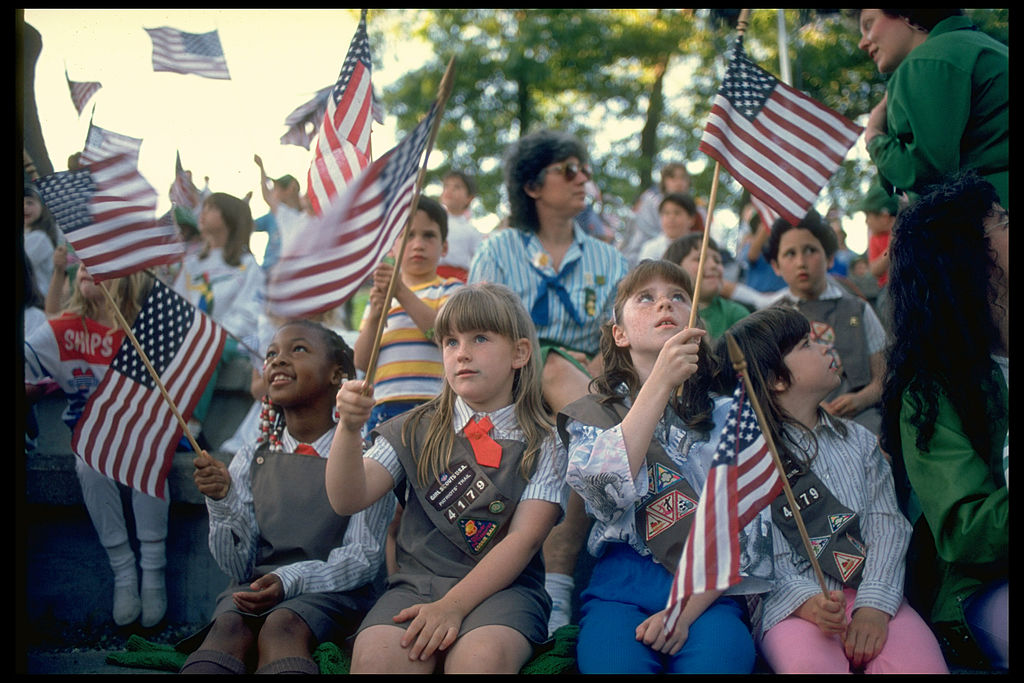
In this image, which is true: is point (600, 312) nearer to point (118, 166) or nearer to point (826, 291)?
point (826, 291)

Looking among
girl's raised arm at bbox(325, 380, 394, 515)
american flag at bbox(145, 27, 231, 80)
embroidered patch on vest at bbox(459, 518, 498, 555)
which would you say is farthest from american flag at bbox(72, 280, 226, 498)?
american flag at bbox(145, 27, 231, 80)

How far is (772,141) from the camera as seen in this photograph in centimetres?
332

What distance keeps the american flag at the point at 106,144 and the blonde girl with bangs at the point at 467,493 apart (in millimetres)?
2574

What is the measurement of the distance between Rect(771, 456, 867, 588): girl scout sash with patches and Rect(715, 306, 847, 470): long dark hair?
0.09 m

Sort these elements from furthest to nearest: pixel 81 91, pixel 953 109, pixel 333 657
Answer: pixel 81 91, pixel 953 109, pixel 333 657

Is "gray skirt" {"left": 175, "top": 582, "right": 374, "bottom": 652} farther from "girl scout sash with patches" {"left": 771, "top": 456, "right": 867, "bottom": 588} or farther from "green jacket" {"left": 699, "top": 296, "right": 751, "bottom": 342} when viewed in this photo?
"green jacket" {"left": 699, "top": 296, "right": 751, "bottom": 342}

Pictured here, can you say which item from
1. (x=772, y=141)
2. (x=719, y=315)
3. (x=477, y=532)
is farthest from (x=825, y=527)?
(x=719, y=315)

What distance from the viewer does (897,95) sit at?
3.80 m

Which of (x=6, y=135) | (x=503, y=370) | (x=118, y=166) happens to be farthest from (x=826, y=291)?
(x=6, y=135)

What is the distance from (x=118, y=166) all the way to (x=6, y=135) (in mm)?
480

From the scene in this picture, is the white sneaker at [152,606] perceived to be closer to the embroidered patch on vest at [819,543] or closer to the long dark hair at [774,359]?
the long dark hair at [774,359]

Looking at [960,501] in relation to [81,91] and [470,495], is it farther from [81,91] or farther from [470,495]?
[81,91]

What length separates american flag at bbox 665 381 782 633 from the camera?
2.51m

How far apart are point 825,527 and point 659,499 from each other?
1.84 feet
